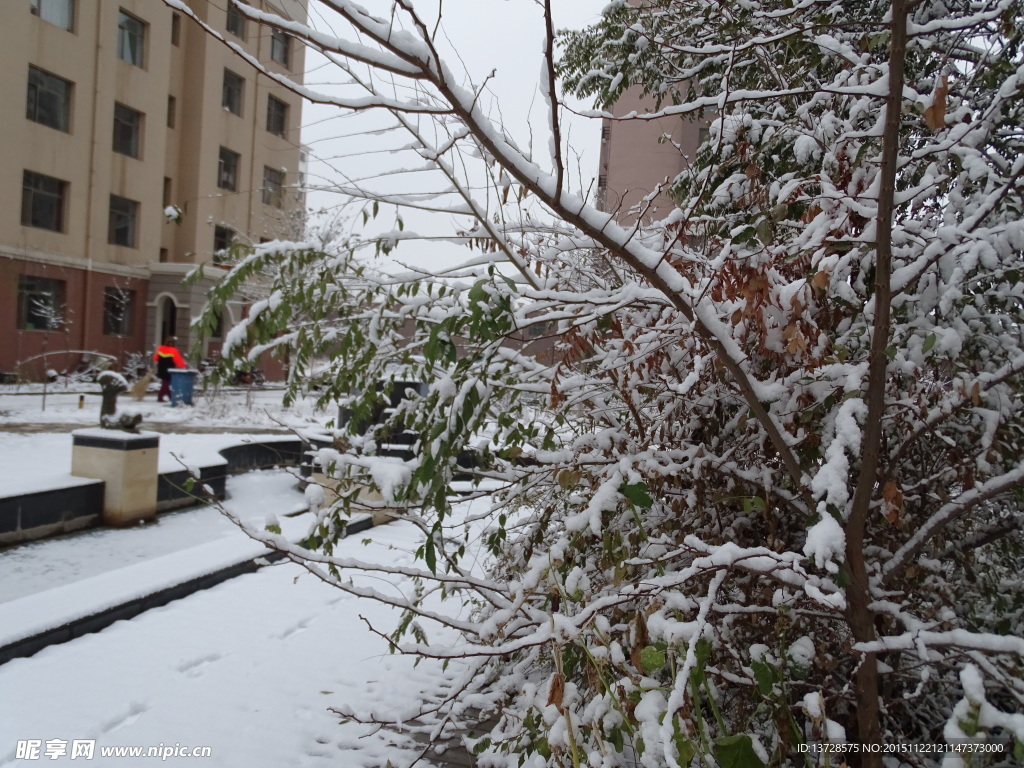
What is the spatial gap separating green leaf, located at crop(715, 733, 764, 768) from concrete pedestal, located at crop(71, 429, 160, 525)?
7.22 metres

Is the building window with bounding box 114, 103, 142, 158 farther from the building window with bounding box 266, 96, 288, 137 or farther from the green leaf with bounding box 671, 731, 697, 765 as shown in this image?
the green leaf with bounding box 671, 731, 697, 765

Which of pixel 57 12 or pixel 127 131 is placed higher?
pixel 57 12

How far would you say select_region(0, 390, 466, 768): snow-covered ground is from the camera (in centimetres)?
296

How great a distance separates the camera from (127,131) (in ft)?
72.7

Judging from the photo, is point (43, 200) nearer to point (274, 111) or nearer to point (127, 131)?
point (127, 131)

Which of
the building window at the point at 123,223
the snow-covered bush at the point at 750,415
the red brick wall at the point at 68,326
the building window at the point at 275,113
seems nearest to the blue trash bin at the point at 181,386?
the red brick wall at the point at 68,326

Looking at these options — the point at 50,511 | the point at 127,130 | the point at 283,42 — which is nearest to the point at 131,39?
the point at 127,130

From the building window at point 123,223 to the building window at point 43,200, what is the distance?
1682mm

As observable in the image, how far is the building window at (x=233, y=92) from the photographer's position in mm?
25016

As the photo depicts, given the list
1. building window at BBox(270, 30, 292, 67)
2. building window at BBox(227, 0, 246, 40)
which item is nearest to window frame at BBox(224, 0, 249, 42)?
building window at BBox(227, 0, 246, 40)

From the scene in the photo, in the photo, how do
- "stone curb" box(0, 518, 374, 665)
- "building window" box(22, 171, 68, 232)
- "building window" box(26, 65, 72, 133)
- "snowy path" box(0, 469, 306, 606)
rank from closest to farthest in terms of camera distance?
"stone curb" box(0, 518, 374, 665) < "snowy path" box(0, 469, 306, 606) < "building window" box(26, 65, 72, 133) < "building window" box(22, 171, 68, 232)

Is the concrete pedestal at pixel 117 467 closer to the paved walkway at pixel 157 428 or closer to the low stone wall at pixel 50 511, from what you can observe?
the low stone wall at pixel 50 511

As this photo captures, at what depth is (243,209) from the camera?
2508cm

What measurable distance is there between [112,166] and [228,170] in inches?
188
